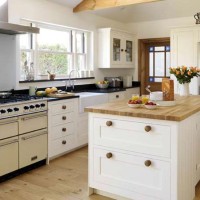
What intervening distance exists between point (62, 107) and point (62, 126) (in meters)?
0.29

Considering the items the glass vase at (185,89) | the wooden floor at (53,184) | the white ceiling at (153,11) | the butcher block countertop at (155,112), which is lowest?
the wooden floor at (53,184)

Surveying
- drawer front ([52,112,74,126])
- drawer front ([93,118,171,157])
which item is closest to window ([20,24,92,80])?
drawer front ([52,112,74,126])

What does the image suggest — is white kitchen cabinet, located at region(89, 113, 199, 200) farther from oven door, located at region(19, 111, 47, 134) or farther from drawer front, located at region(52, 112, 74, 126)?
drawer front, located at region(52, 112, 74, 126)

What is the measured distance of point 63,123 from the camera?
4.31m

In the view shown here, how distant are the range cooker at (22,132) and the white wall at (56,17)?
84 centimetres

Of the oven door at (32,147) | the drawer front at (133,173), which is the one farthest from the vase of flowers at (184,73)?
the oven door at (32,147)

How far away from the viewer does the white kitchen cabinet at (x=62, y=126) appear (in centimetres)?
406

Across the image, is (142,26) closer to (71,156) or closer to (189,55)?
(189,55)

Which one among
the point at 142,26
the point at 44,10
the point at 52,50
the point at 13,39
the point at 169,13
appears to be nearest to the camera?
the point at 13,39

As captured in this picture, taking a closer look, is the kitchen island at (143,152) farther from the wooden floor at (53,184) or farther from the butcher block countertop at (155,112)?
the wooden floor at (53,184)

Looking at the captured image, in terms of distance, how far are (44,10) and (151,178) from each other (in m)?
3.34

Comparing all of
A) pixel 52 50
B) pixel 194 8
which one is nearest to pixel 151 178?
pixel 52 50

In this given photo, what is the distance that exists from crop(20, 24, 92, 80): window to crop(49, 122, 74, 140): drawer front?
100 cm

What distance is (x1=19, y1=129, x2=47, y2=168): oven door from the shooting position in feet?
11.7
